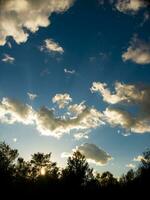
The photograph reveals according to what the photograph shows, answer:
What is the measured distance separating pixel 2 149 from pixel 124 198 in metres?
35.0

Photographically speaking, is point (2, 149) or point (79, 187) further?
point (2, 149)

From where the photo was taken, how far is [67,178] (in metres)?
56.0


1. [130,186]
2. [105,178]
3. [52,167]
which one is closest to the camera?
[130,186]

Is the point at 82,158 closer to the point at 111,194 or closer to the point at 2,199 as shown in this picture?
the point at 111,194

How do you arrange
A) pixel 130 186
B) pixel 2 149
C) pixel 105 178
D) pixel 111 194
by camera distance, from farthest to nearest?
pixel 105 178 < pixel 2 149 < pixel 130 186 < pixel 111 194

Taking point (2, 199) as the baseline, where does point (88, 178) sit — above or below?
above

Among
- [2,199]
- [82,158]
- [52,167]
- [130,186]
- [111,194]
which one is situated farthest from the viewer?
[52,167]

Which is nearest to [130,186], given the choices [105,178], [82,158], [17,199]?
[82,158]

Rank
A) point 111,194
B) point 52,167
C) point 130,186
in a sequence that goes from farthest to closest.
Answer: point 52,167 → point 130,186 → point 111,194

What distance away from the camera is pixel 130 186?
69312mm

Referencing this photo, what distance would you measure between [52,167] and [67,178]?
35.7 m

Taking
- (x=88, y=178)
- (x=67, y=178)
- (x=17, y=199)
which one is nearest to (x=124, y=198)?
(x=88, y=178)

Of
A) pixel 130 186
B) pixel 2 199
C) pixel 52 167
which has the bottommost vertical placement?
pixel 2 199

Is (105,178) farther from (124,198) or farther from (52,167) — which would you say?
(124,198)
